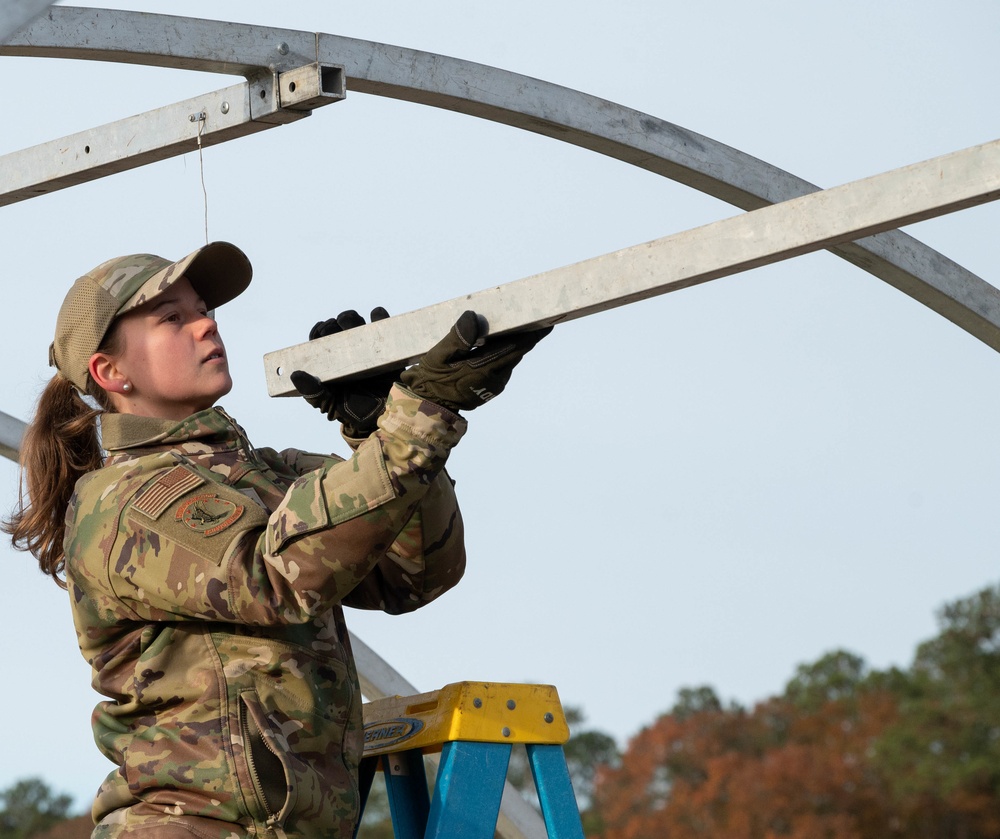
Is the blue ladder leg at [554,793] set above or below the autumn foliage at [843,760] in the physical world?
below

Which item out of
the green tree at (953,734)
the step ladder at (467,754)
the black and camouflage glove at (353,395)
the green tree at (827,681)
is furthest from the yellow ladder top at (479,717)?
the green tree at (827,681)

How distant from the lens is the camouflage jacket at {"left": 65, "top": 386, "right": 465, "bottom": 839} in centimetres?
290

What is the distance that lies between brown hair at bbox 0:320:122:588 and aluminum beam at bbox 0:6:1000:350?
0.64 m

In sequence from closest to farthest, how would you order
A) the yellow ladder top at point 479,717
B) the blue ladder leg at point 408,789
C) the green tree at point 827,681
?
1. the yellow ladder top at point 479,717
2. the blue ladder leg at point 408,789
3. the green tree at point 827,681

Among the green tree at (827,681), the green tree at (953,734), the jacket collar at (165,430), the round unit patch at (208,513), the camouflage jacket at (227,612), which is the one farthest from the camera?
the green tree at (827,681)

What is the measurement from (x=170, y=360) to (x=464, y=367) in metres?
0.81

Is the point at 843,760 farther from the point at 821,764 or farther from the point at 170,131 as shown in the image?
the point at 170,131

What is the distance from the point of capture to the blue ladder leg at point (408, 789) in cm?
363

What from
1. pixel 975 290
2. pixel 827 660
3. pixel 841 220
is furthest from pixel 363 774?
pixel 827 660

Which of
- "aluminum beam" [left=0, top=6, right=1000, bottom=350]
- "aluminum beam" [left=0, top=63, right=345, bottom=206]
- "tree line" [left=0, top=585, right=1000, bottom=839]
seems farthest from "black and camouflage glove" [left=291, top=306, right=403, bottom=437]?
"tree line" [left=0, top=585, right=1000, bottom=839]

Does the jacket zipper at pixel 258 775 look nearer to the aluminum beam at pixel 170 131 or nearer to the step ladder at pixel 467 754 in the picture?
the step ladder at pixel 467 754

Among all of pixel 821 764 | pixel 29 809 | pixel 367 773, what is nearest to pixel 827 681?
pixel 821 764

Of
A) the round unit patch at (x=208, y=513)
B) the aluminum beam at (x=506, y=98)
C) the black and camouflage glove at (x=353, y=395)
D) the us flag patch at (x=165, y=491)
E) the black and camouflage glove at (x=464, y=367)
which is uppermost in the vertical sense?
the aluminum beam at (x=506, y=98)

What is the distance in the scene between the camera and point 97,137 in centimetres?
365
